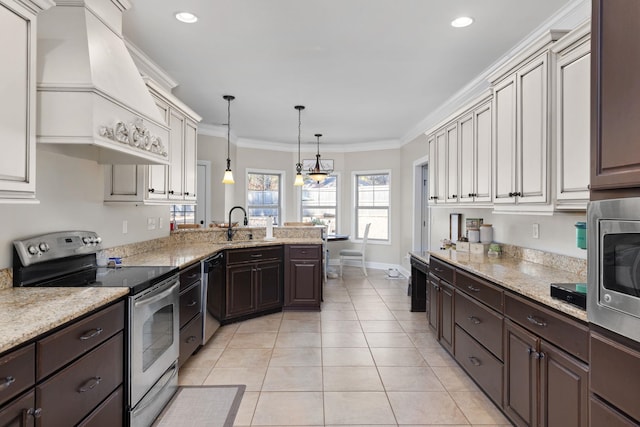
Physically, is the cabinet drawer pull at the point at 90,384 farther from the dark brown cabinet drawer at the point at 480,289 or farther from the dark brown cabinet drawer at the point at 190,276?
the dark brown cabinet drawer at the point at 480,289

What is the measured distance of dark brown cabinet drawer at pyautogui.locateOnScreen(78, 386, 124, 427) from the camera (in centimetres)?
161

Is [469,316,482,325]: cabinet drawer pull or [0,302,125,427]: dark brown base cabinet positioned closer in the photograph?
[0,302,125,427]: dark brown base cabinet

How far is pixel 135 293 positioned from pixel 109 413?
581mm

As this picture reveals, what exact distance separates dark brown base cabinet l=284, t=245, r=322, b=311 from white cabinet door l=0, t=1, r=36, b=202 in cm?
313

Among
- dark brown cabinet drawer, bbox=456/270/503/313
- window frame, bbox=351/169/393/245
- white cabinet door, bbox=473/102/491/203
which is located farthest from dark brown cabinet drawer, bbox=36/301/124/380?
window frame, bbox=351/169/393/245

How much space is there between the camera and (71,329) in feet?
4.78

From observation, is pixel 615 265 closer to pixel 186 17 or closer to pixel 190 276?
pixel 190 276

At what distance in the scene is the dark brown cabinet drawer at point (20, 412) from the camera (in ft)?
3.71

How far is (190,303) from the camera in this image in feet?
9.77

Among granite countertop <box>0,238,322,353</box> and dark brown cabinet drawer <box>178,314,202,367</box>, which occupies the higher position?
granite countertop <box>0,238,322,353</box>

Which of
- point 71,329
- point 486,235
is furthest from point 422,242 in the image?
point 71,329

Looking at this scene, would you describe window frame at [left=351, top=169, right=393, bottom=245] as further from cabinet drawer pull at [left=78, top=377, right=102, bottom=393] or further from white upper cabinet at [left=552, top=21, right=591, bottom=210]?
cabinet drawer pull at [left=78, top=377, right=102, bottom=393]

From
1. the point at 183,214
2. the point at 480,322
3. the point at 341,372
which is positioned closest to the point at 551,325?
the point at 480,322

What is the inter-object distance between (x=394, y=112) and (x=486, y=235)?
8.31 feet
